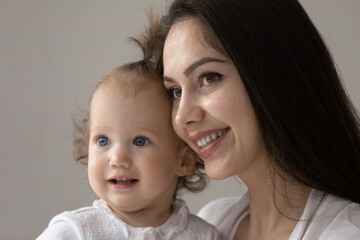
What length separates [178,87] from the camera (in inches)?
71.2

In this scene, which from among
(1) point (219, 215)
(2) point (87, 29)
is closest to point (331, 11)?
(2) point (87, 29)

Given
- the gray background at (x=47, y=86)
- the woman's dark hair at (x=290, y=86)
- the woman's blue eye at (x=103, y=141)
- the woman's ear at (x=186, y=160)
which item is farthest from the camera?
the gray background at (x=47, y=86)

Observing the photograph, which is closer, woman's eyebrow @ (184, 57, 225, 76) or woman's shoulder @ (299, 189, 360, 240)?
woman's shoulder @ (299, 189, 360, 240)

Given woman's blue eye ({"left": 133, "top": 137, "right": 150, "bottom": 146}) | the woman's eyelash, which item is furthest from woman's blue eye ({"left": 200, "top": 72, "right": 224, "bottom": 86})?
woman's blue eye ({"left": 133, "top": 137, "right": 150, "bottom": 146})

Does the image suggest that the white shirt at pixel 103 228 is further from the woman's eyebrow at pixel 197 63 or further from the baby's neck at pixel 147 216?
the woman's eyebrow at pixel 197 63

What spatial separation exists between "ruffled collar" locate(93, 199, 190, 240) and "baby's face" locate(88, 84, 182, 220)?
52mm

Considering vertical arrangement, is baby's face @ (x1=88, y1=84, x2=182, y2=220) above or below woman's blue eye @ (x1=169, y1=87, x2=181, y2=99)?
below

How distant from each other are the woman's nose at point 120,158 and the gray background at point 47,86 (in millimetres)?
1529

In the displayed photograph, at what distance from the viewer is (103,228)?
1.71 metres

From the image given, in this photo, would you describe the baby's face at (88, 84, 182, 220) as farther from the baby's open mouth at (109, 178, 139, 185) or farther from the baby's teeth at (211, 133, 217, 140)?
the baby's teeth at (211, 133, 217, 140)

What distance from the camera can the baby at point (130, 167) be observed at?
1.72 m

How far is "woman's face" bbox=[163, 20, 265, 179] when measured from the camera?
5.51ft

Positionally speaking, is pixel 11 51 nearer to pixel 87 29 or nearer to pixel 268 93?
pixel 87 29

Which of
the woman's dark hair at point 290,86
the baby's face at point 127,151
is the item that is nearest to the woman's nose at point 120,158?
the baby's face at point 127,151
